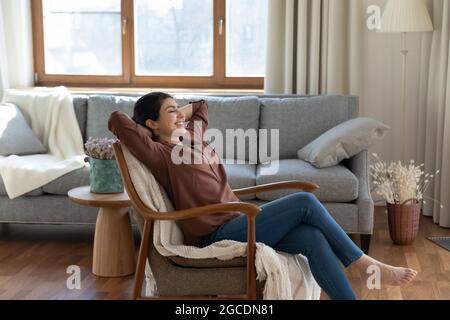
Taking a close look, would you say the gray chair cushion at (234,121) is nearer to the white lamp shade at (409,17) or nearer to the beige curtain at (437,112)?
the white lamp shade at (409,17)

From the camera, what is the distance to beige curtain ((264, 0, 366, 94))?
16.6 feet


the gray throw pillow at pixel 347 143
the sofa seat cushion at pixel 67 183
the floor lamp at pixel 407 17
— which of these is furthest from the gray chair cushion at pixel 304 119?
the sofa seat cushion at pixel 67 183

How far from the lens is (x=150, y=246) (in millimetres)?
2891

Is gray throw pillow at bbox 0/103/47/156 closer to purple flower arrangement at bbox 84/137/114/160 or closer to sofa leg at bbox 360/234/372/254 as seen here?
purple flower arrangement at bbox 84/137/114/160

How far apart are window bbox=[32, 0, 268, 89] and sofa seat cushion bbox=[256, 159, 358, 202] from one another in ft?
4.37

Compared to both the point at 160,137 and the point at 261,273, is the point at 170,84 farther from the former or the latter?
the point at 261,273

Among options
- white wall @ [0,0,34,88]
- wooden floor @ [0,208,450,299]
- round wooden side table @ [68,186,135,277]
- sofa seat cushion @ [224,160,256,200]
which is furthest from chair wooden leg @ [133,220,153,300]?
white wall @ [0,0,34,88]

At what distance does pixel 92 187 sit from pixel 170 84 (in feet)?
6.02

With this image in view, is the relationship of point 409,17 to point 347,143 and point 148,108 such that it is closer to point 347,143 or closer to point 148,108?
point 347,143

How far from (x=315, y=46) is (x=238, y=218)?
239cm

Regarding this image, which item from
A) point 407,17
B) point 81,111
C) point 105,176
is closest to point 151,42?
point 81,111

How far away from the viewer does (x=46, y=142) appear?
489 centimetres

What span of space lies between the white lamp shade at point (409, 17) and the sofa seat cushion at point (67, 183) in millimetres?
2118
